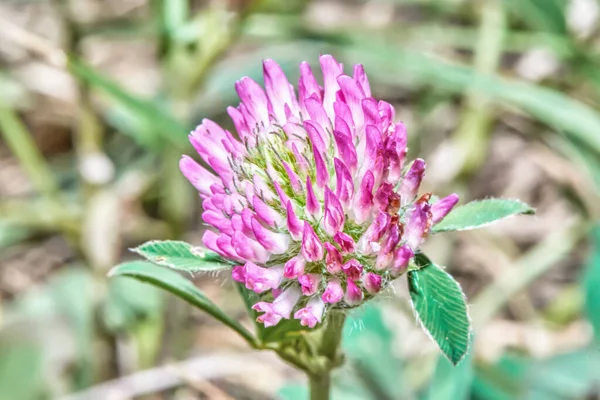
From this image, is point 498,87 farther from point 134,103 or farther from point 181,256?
point 181,256

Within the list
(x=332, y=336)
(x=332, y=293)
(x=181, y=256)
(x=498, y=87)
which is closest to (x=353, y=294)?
(x=332, y=293)

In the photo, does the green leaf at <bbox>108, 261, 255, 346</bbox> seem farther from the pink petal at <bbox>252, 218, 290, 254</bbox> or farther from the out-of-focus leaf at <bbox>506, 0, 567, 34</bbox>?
the out-of-focus leaf at <bbox>506, 0, 567, 34</bbox>

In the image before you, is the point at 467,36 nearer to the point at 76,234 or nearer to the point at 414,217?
the point at 76,234

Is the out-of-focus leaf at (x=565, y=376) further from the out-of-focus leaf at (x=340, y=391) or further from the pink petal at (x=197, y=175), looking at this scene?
the pink petal at (x=197, y=175)

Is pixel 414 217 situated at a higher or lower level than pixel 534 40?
lower

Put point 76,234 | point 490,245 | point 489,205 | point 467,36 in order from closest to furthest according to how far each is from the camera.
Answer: point 489,205
point 76,234
point 490,245
point 467,36

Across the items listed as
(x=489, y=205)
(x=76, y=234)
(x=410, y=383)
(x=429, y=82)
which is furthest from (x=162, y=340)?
(x=489, y=205)
